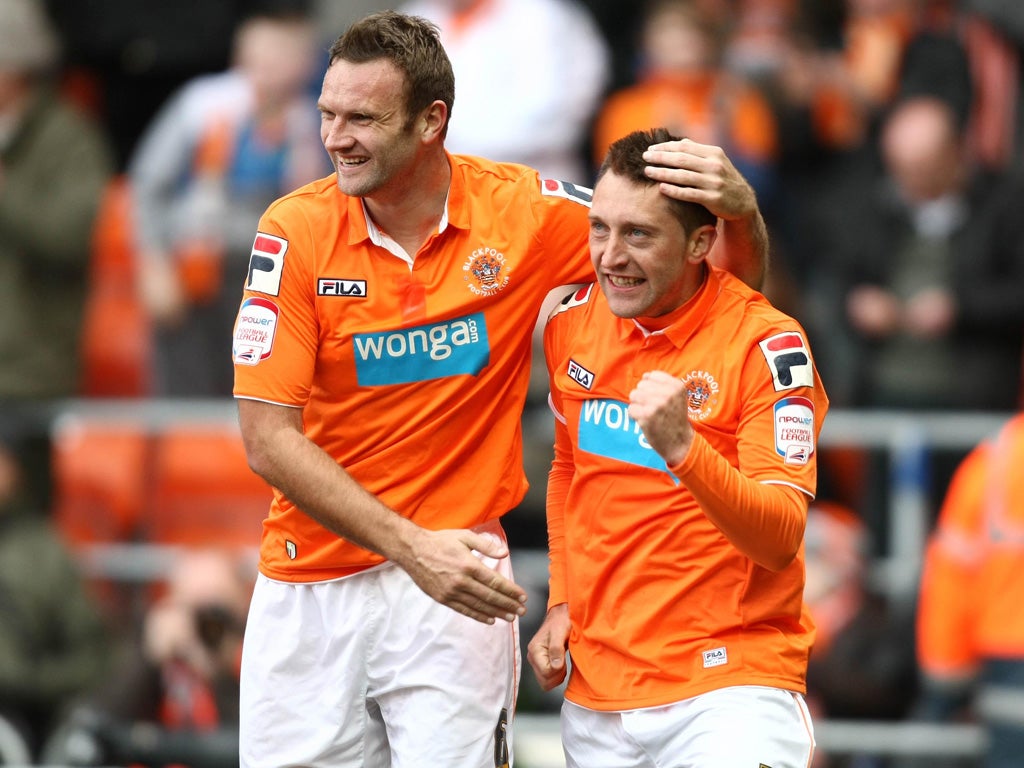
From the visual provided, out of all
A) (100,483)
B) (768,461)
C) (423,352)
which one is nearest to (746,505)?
(768,461)

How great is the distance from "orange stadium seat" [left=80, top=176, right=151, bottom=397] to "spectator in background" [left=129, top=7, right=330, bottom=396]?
2.13 ft

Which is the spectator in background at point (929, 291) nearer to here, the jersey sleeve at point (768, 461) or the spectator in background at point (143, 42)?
the spectator in background at point (143, 42)

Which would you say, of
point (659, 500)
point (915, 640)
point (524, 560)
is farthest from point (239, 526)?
point (659, 500)

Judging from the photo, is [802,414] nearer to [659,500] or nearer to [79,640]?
[659,500]

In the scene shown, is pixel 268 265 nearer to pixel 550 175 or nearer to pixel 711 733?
pixel 711 733

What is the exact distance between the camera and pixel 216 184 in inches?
367

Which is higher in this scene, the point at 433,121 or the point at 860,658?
the point at 433,121

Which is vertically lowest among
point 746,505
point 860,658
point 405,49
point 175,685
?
point 175,685

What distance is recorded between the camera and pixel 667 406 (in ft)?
13.7

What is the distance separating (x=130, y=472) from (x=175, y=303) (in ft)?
3.09

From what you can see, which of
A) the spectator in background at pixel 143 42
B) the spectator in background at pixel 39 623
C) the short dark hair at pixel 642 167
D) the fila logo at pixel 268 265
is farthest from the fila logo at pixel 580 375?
the spectator in background at pixel 143 42

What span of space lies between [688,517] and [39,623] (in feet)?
16.0

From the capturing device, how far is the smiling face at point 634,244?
4.58m

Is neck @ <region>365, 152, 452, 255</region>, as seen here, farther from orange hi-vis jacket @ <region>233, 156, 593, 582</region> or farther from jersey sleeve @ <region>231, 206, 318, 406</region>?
jersey sleeve @ <region>231, 206, 318, 406</region>
